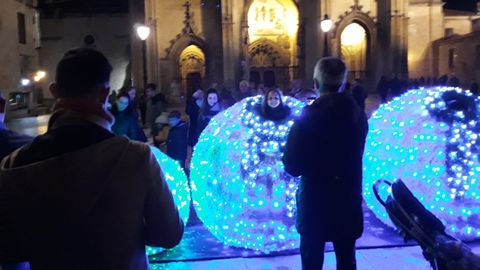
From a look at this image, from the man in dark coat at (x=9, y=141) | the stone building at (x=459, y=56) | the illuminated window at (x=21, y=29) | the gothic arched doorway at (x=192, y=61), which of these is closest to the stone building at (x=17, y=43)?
the illuminated window at (x=21, y=29)

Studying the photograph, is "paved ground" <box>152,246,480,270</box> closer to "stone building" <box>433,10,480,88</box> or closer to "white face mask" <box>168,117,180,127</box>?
"white face mask" <box>168,117,180,127</box>

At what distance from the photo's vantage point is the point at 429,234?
9.82 feet

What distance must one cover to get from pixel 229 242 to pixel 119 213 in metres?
4.00

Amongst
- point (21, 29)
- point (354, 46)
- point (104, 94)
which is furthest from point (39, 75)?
point (104, 94)

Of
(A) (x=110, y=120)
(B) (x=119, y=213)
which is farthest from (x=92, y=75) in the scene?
(B) (x=119, y=213)

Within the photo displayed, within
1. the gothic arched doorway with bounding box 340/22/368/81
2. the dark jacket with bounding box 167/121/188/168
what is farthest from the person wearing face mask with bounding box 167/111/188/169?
the gothic arched doorway with bounding box 340/22/368/81

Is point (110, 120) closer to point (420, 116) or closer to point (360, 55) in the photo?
point (420, 116)

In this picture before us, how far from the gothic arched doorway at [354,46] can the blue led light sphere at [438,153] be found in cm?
2843

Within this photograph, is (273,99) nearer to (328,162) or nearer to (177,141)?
(328,162)

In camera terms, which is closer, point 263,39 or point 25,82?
point 263,39

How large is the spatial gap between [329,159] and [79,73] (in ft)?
6.29

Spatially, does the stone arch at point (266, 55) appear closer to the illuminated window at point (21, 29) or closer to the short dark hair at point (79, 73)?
the illuminated window at point (21, 29)

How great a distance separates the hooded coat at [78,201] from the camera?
191 cm

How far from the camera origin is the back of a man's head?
350cm
